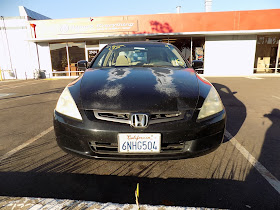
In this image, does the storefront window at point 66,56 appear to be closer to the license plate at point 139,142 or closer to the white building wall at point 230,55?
the white building wall at point 230,55

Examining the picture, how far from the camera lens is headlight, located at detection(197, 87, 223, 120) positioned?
1.87m

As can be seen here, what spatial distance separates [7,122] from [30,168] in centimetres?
246

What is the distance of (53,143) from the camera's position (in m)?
2.89

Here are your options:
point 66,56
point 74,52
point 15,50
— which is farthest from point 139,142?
point 15,50

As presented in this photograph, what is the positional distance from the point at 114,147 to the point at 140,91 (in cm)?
61

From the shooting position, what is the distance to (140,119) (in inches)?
68.1

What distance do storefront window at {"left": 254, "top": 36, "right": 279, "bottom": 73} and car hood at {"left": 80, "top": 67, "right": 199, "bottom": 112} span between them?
14899 millimetres

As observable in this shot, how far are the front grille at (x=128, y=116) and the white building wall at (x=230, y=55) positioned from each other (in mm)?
13975

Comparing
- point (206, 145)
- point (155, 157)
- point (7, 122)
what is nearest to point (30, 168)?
point (155, 157)

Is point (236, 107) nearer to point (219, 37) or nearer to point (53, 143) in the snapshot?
point (53, 143)

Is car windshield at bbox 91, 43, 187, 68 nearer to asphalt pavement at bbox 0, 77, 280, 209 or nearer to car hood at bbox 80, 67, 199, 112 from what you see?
car hood at bbox 80, 67, 199, 112

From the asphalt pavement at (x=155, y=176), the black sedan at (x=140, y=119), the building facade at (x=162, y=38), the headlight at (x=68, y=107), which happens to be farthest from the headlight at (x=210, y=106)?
the building facade at (x=162, y=38)

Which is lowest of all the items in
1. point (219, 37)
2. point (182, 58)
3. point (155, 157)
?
point (155, 157)

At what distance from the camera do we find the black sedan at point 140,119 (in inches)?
67.7
